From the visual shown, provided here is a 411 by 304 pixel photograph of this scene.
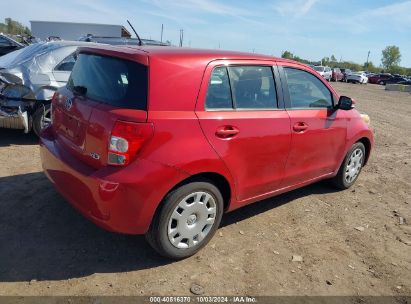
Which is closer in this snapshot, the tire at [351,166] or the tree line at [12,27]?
the tire at [351,166]

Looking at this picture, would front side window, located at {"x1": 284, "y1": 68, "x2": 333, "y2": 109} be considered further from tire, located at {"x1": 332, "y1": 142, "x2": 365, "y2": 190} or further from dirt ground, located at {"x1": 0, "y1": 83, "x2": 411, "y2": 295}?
dirt ground, located at {"x1": 0, "y1": 83, "x2": 411, "y2": 295}

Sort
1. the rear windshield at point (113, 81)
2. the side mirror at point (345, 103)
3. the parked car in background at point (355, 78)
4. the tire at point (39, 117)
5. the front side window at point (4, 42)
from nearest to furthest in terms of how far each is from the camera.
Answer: the rear windshield at point (113, 81), the side mirror at point (345, 103), the tire at point (39, 117), the front side window at point (4, 42), the parked car in background at point (355, 78)

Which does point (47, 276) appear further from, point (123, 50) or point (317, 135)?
point (317, 135)

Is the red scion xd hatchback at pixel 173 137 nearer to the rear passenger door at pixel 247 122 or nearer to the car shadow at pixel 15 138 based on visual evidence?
the rear passenger door at pixel 247 122

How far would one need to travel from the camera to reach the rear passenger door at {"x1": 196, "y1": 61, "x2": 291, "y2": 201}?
3.30m

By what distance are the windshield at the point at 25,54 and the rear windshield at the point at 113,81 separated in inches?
130

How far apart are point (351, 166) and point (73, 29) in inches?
1820

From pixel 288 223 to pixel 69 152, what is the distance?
2470 millimetres

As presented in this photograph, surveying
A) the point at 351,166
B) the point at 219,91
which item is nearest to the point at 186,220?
the point at 219,91

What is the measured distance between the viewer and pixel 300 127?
411 centimetres

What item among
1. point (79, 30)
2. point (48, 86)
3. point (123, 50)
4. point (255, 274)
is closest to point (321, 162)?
point (255, 274)

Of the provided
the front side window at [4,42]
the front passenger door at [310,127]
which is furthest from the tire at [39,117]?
the front side window at [4,42]

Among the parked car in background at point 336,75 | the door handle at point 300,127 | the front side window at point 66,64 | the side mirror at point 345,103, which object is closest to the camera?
the door handle at point 300,127

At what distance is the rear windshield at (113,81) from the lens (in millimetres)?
2973
